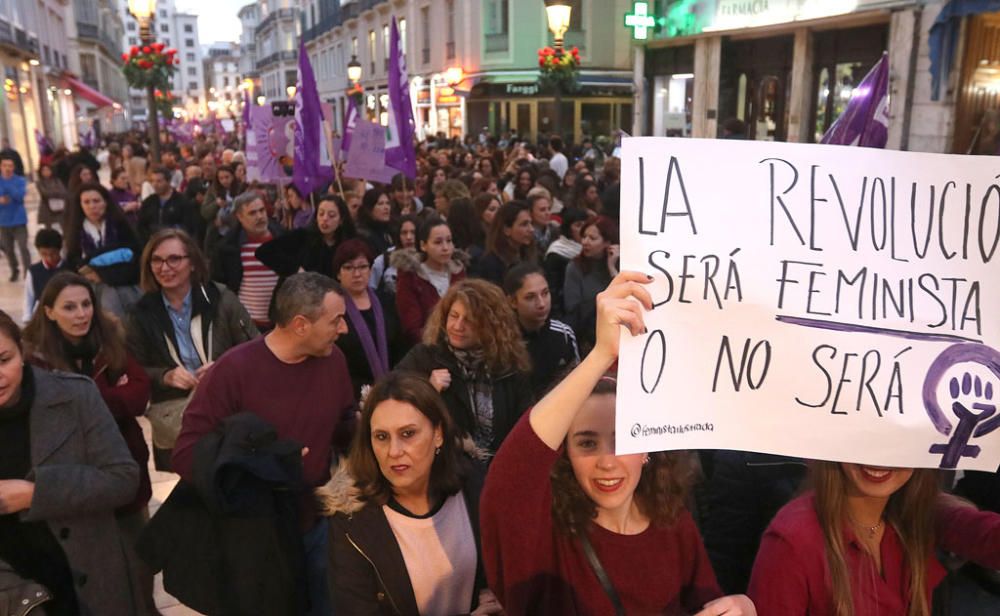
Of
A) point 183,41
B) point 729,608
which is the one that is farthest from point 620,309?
point 183,41

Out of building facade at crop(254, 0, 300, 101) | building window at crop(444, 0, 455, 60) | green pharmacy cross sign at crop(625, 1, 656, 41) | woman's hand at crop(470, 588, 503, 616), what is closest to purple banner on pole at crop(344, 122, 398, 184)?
woman's hand at crop(470, 588, 503, 616)

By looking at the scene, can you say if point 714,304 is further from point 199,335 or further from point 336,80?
point 336,80

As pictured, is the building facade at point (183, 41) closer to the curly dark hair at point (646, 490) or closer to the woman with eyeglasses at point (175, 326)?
the woman with eyeglasses at point (175, 326)

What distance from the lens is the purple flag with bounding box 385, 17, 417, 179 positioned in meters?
7.97

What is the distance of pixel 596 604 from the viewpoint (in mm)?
1836

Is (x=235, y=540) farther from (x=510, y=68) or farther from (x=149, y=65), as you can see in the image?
(x=510, y=68)

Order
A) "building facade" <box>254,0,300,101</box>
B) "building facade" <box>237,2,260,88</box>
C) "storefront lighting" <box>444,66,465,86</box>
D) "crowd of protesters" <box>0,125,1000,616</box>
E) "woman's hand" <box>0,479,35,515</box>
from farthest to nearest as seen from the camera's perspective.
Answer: "building facade" <box>237,2,260,88</box> → "building facade" <box>254,0,300,101</box> → "storefront lighting" <box>444,66,465,86</box> → "woman's hand" <box>0,479,35,515</box> → "crowd of protesters" <box>0,125,1000,616</box>

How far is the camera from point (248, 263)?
5801 millimetres

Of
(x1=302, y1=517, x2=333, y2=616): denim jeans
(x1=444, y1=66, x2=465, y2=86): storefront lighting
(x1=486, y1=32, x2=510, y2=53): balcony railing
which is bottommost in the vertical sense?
(x1=302, y1=517, x2=333, y2=616): denim jeans

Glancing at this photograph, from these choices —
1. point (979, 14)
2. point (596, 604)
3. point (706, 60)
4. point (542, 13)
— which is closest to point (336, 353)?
point (596, 604)

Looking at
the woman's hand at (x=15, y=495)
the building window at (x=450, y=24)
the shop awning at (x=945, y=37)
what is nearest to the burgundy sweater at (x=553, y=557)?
the woman's hand at (x=15, y=495)

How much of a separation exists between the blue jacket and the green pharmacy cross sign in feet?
43.4

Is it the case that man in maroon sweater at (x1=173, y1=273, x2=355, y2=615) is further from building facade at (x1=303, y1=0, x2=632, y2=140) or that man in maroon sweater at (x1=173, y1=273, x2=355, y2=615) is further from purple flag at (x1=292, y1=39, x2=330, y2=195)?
building facade at (x1=303, y1=0, x2=632, y2=140)

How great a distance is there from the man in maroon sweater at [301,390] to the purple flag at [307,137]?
484cm
